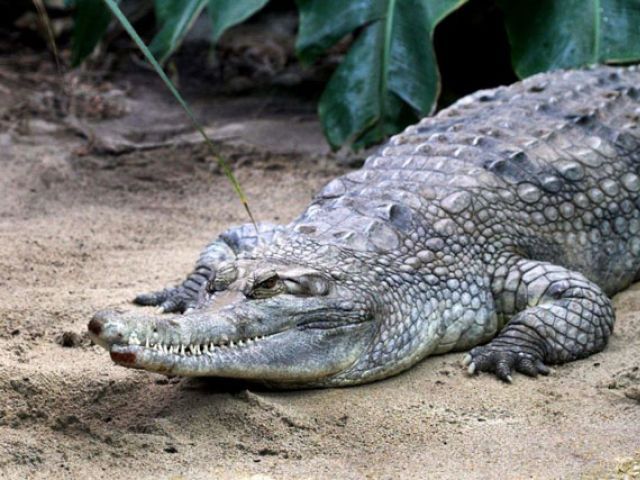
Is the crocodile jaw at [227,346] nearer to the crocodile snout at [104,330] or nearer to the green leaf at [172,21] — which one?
the crocodile snout at [104,330]

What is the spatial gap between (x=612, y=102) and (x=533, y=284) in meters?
1.67

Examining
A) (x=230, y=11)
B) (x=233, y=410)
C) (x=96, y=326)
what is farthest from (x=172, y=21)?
(x=96, y=326)

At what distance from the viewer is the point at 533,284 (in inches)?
202

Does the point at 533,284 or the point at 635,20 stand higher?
the point at 635,20

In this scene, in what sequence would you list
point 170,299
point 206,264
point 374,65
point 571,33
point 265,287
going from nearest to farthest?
point 265,287 → point 170,299 → point 206,264 → point 571,33 → point 374,65

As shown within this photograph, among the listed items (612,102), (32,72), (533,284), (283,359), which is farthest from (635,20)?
(32,72)

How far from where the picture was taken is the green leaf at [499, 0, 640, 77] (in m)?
7.08

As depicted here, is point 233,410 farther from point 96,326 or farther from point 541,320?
point 541,320

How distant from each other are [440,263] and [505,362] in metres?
0.63

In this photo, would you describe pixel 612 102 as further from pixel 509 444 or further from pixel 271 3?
pixel 271 3

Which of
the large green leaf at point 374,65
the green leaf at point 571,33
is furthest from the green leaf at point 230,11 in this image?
the green leaf at point 571,33

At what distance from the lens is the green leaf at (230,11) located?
24.8 feet

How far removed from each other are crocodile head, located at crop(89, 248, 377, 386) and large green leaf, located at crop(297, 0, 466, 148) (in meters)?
3.02

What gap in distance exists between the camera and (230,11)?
25.0ft
